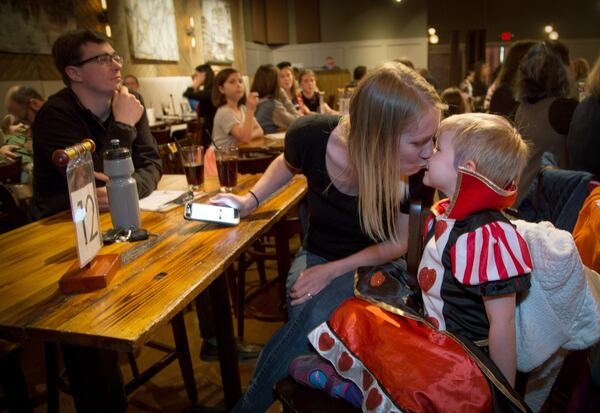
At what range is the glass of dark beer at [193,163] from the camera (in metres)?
1.77

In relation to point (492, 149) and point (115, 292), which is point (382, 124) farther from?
point (115, 292)

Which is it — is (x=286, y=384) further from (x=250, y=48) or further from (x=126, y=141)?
(x=250, y=48)

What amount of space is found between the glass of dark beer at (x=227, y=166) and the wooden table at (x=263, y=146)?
48.2 inches

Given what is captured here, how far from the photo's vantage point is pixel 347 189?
1.54m

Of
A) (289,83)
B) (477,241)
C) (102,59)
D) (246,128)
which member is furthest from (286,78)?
(477,241)

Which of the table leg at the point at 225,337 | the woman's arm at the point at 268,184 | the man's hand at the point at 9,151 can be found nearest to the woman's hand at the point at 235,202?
the woman's arm at the point at 268,184

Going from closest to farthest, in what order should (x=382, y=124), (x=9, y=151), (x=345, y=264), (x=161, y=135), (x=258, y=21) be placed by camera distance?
(x=382, y=124), (x=345, y=264), (x=9, y=151), (x=161, y=135), (x=258, y=21)

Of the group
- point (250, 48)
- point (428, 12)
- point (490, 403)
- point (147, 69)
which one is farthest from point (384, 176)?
point (428, 12)

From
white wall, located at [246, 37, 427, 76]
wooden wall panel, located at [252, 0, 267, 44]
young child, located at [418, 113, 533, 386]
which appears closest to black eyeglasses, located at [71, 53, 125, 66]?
young child, located at [418, 113, 533, 386]

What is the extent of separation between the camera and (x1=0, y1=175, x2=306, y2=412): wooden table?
92cm

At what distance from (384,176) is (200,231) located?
0.61 meters

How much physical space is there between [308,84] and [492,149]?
5322 millimetres

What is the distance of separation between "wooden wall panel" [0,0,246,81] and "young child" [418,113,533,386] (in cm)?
515

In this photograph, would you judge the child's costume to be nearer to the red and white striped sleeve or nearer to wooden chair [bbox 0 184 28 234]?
the red and white striped sleeve
